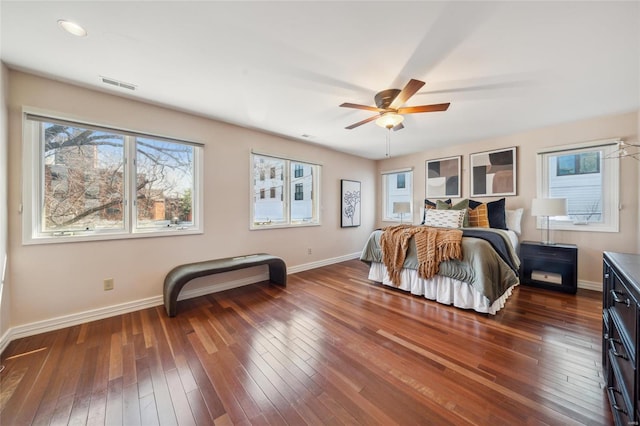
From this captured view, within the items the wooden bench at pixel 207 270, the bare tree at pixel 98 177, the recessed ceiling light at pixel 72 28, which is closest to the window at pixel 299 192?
the wooden bench at pixel 207 270

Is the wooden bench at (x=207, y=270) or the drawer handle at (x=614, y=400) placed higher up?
the wooden bench at (x=207, y=270)

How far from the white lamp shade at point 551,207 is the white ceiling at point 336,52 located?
115 cm

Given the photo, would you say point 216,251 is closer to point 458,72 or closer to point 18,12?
point 18,12

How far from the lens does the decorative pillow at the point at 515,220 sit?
3.65m

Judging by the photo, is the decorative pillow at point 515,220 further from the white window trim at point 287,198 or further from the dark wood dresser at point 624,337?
the white window trim at point 287,198

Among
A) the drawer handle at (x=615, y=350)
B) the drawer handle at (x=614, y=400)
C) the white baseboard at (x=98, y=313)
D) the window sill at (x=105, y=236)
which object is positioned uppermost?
the window sill at (x=105, y=236)

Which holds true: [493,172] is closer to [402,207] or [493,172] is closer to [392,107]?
[402,207]

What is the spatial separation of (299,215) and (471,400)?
3449 millimetres

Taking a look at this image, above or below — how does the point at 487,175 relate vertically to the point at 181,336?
above

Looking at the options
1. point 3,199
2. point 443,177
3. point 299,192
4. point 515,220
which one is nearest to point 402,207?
point 443,177

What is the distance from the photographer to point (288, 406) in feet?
4.50

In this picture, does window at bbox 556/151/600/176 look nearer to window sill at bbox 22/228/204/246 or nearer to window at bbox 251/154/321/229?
window at bbox 251/154/321/229

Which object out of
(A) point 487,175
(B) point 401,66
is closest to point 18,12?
(B) point 401,66

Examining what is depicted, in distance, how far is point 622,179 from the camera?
2.99m
